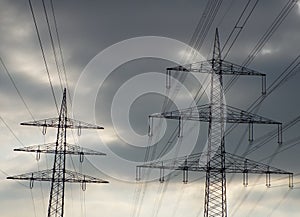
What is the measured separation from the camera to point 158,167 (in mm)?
63375

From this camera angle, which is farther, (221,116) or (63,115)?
(63,115)

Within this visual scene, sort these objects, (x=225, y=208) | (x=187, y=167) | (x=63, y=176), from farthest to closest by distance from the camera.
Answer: (x=63, y=176)
(x=187, y=167)
(x=225, y=208)

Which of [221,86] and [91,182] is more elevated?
[221,86]

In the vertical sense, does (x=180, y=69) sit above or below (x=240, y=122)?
above

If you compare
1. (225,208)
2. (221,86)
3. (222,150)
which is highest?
(221,86)

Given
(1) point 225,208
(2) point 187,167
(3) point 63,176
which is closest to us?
(1) point 225,208

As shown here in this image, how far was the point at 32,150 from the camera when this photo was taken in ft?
227

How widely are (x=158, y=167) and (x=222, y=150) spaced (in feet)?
29.2

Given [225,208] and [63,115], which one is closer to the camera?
[225,208]

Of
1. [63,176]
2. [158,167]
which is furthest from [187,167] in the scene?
[63,176]

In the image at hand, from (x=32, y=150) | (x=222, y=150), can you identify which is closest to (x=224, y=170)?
(x=222, y=150)

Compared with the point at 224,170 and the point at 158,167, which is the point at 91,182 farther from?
the point at 224,170

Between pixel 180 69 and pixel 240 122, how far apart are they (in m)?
6.53

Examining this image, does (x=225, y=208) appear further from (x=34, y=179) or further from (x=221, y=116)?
(x=34, y=179)
